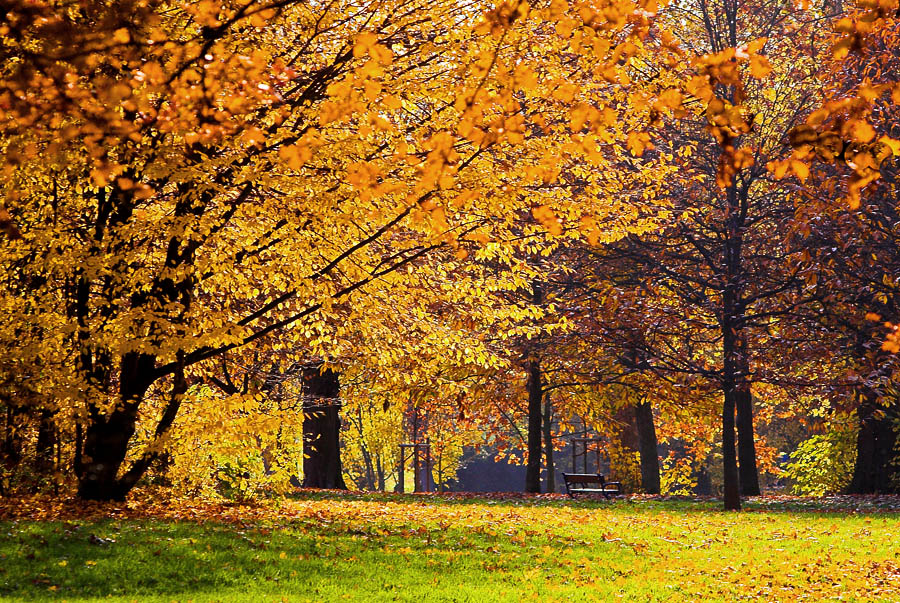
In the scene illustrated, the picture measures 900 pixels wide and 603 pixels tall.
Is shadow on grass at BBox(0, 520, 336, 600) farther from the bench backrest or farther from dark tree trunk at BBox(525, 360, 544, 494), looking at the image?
dark tree trunk at BBox(525, 360, 544, 494)

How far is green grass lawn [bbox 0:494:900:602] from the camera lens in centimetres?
812

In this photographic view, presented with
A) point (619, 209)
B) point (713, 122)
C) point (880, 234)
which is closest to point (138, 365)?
point (619, 209)

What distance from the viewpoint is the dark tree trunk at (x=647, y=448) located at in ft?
83.3

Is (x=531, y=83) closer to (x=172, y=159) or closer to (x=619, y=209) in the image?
(x=172, y=159)

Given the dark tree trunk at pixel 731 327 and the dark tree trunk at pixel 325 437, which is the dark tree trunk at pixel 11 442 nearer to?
the dark tree trunk at pixel 325 437

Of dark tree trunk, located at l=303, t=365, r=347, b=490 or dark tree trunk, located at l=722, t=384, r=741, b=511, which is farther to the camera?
dark tree trunk, located at l=303, t=365, r=347, b=490

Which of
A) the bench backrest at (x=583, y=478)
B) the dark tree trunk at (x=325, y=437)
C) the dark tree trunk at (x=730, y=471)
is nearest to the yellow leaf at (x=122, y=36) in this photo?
the dark tree trunk at (x=730, y=471)

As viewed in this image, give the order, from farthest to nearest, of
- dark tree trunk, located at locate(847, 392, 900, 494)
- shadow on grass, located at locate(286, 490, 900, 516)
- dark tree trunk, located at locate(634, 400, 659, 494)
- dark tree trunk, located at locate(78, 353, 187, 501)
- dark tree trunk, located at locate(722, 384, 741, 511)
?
dark tree trunk, located at locate(634, 400, 659, 494)
dark tree trunk, located at locate(847, 392, 900, 494)
shadow on grass, located at locate(286, 490, 900, 516)
dark tree trunk, located at locate(722, 384, 741, 511)
dark tree trunk, located at locate(78, 353, 187, 501)

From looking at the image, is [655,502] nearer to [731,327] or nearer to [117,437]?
[731,327]

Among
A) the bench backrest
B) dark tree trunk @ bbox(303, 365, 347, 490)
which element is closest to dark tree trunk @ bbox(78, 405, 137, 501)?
dark tree trunk @ bbox(303, 365, 347, 490)

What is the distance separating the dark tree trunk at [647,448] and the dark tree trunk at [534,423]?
419 centimetres

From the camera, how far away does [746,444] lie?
19922 millimetres

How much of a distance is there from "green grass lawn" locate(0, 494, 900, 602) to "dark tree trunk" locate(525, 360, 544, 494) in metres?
8.70

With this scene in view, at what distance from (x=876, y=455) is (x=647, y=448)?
21.8 ft
